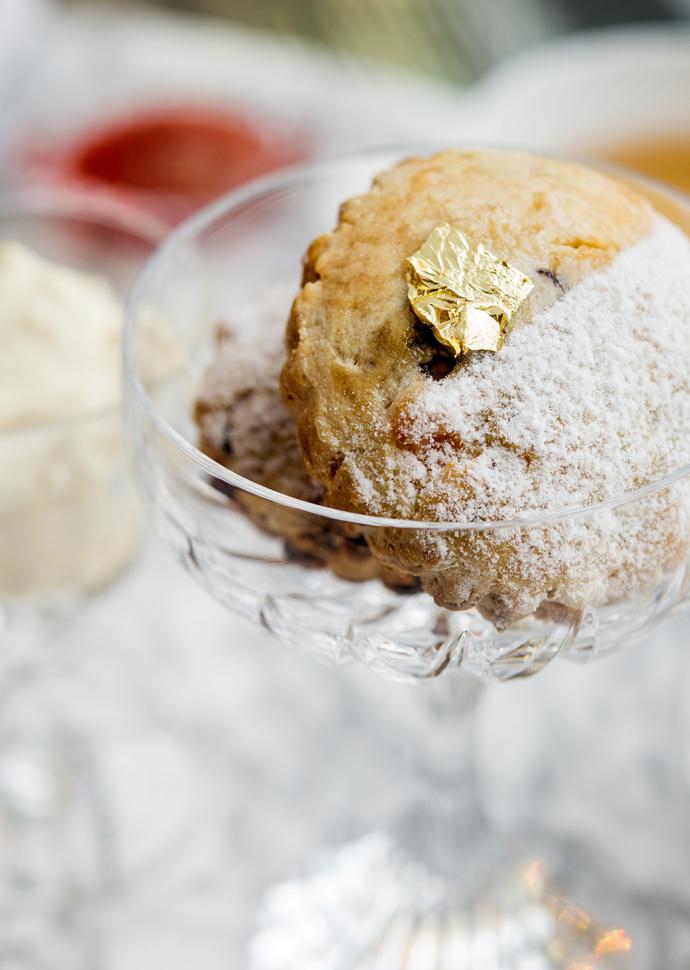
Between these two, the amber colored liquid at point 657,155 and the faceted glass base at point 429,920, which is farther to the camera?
the amber colored liquid at point 657,155

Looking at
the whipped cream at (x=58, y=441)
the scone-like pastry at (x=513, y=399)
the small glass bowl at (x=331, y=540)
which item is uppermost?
the scone-like pastry at (x=513, y=399)

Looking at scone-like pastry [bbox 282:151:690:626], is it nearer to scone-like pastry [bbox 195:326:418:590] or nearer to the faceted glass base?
scone-like pastry [bbox 195:326:418:590]

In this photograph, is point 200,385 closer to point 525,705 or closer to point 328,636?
point 328,636

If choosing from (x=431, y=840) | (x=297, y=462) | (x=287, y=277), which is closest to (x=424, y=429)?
(x=297, y=462)

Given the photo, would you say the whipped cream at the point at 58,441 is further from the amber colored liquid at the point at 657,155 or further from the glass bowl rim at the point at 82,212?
the amber colored liquid at the point at 657,155

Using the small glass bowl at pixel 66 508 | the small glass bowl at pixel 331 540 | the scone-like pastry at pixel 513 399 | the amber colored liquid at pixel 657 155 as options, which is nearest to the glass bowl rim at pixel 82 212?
the small glass bowl at pixel 66 508

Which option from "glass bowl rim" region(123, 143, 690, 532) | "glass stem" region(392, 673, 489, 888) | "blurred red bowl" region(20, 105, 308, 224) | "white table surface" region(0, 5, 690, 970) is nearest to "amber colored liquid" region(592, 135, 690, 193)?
"white table surface" region(0, 5, 690, 970)

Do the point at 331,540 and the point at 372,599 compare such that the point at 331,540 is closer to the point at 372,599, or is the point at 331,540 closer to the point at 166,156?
the point at 372,599

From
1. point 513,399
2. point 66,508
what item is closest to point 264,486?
point 513,399
